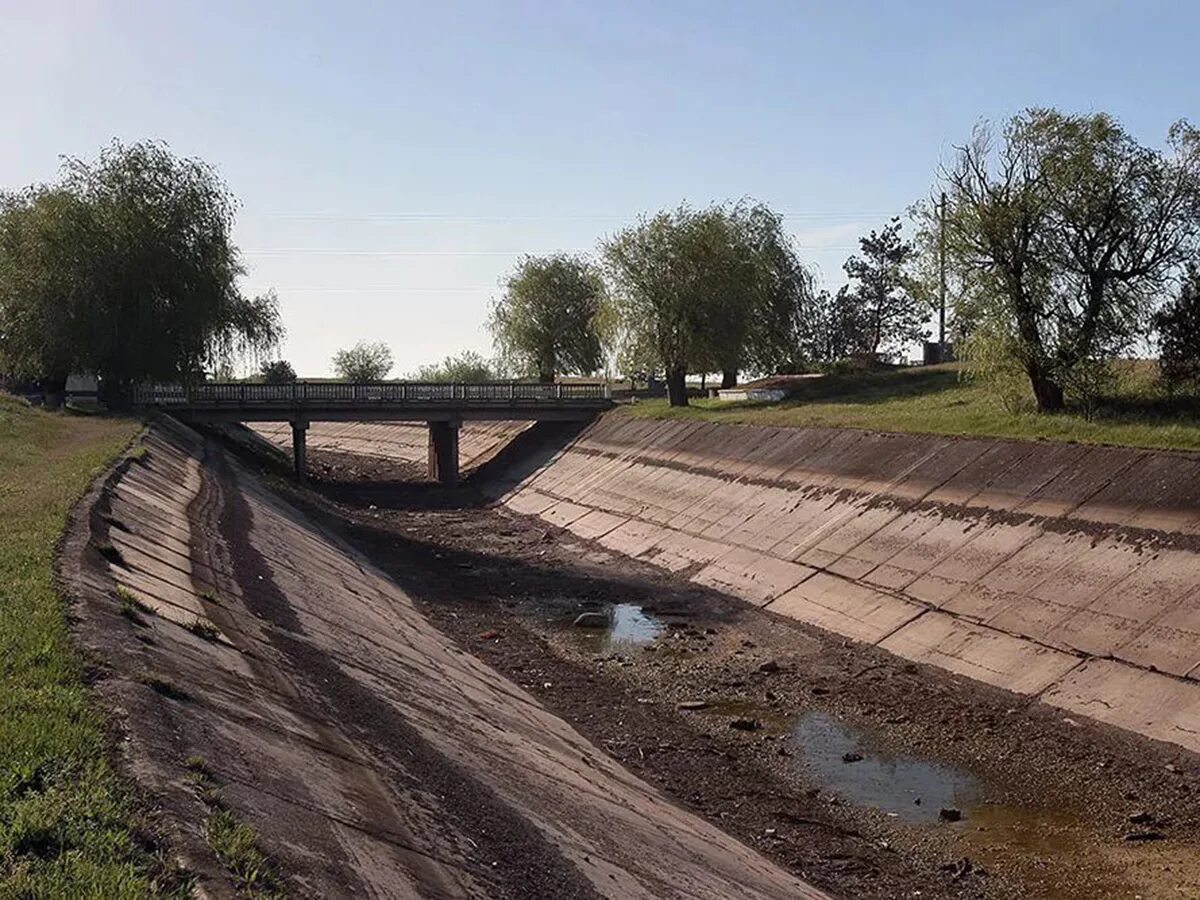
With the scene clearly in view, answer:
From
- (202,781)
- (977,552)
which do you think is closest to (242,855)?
(202,781)

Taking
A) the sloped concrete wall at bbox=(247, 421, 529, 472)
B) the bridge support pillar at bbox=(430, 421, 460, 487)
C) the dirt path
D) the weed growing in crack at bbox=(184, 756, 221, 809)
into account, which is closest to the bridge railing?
the bridge support pillar at bbox=(430, 421, 460, 487)

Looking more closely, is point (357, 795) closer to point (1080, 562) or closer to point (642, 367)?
point (1080, 562)

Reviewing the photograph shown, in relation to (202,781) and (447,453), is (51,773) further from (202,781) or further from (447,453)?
(447,453)

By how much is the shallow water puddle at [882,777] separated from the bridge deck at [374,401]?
48504 millimetres

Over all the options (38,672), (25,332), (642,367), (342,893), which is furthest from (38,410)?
(342,893)

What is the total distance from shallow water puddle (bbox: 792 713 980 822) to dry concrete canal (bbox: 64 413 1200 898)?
9 centimetres

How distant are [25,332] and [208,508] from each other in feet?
94.4

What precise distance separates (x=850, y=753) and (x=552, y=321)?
8090 centimetres

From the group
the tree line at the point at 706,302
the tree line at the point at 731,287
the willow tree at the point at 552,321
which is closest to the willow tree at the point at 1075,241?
the tree line at the point at 731,287

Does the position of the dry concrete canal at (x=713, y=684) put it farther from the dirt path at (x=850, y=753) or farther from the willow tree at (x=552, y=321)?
the willow tree at (x=552, y=321)

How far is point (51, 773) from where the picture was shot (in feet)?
30.3

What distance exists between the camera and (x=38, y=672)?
11.7 m

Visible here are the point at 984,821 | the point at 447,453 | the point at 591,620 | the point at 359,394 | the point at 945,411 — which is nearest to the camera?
the point at 984,821

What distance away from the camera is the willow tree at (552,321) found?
327ft
